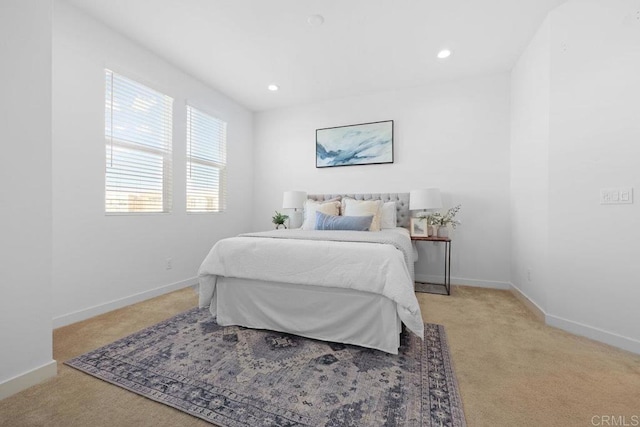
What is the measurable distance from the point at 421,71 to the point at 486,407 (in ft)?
11.1

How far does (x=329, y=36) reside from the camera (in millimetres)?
2609

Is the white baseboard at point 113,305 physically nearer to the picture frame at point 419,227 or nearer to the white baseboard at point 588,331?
the picture frame at point 419,227

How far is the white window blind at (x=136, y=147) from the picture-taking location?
2565 mm

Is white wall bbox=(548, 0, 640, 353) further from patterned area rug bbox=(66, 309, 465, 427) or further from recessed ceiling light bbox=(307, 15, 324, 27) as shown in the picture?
recessed ceiling light bbox=(307, 15, 324, 27)

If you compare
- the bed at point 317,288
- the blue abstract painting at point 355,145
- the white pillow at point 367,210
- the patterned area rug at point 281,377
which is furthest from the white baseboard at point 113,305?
the blue abstract painting at point 355,145

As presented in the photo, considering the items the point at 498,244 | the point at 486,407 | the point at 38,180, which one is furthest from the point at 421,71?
the point at 38,180

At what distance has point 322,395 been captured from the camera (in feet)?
4.53

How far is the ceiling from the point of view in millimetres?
2248

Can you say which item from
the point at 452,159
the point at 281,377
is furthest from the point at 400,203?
the point at 281,377

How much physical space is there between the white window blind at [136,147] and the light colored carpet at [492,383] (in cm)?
117

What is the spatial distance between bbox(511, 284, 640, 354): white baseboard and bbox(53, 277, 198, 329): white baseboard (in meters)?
3.82

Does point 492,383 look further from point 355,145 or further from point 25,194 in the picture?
point 355,145

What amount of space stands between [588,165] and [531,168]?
0.60 meters

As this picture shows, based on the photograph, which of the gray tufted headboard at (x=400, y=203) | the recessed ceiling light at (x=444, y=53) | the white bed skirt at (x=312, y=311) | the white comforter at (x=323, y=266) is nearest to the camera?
the white comforter at (x=323, y=266)
